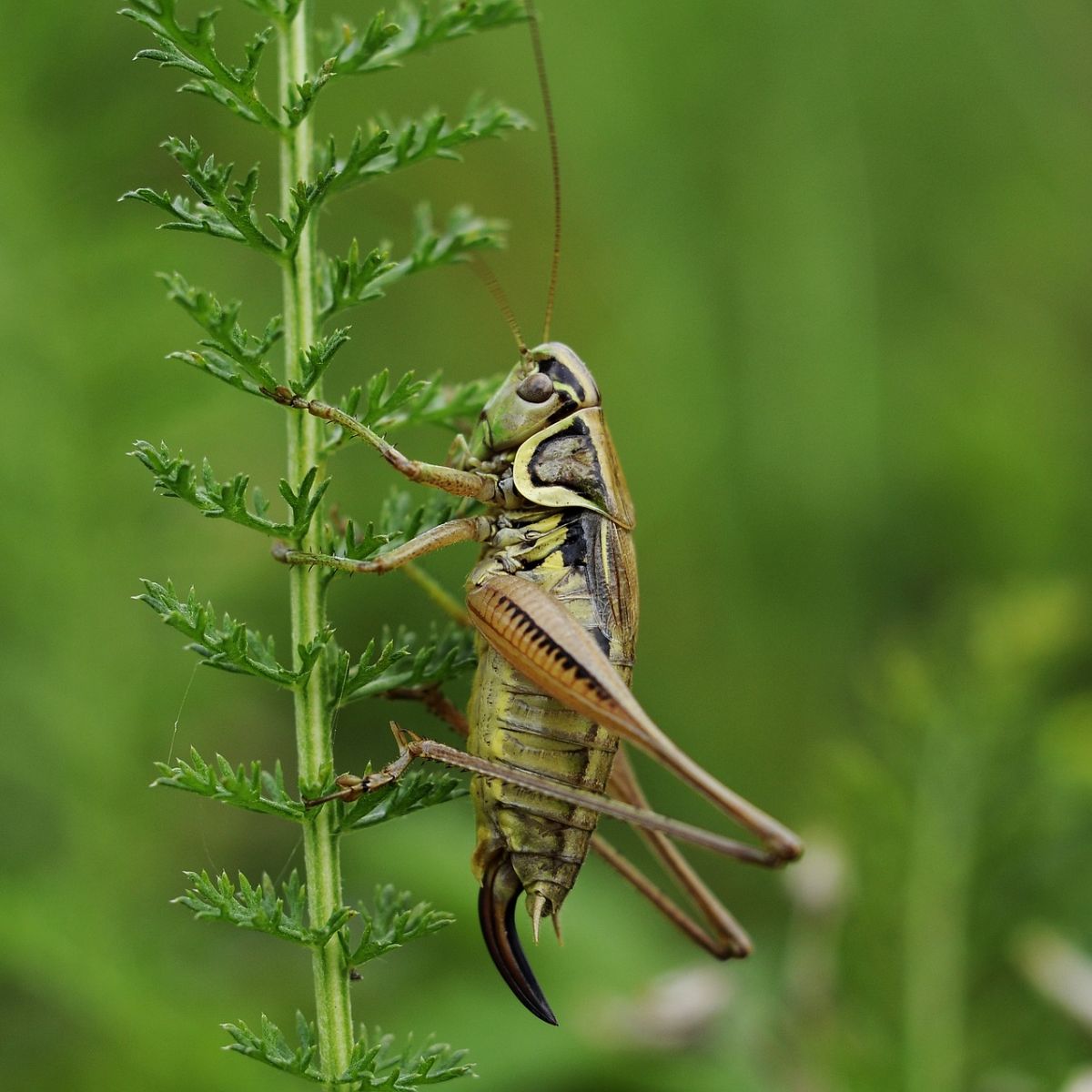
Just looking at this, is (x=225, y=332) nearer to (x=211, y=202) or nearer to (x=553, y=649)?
(x=211, y=202)

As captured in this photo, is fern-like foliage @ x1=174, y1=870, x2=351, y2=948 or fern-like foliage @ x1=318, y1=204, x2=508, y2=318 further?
fern-like foliage @ x1=318, y1=204, x2=508, y2=318

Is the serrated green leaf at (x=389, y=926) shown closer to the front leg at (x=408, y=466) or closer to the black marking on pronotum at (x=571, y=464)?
the front leg at (x=408, y=466)

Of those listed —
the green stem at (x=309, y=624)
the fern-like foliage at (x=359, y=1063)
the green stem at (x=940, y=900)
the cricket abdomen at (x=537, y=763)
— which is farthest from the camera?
the green stem at (x=940, y=900)

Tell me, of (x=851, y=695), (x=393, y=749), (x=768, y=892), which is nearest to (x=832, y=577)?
(x=851, y=695)

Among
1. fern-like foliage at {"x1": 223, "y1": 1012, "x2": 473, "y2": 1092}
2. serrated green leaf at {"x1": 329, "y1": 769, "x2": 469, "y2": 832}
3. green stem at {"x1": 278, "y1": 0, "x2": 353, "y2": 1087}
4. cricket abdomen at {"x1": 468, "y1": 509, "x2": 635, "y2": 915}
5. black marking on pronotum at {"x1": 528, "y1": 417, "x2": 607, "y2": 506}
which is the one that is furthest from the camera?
black marking on pronotum at {"x1": 528, "y1": 417, "x2": 607, "y2": 506}

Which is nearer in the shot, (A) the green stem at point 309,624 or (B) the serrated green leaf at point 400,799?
(A) the green stem at point 309,624

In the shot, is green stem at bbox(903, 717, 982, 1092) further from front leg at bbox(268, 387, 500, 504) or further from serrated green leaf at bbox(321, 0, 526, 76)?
serrated green leaf at bbox(321, 0, 526, 76)

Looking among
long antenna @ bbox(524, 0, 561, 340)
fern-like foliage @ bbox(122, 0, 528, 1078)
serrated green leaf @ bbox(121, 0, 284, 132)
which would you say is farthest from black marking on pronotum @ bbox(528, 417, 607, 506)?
serrated green leaf @ bbox(121, 0, 284, 132)

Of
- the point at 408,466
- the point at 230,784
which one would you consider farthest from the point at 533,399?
the point at 230,784

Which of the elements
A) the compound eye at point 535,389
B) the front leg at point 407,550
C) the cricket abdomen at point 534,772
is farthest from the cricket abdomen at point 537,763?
the compound eye at point 535,389
